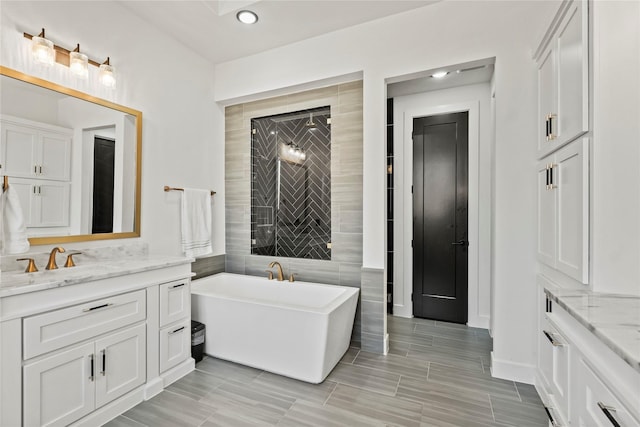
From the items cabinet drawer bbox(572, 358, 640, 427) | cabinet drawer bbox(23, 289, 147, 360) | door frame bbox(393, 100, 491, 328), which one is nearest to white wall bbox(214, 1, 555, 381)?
door frame bbox(393, 100, 491, 328)

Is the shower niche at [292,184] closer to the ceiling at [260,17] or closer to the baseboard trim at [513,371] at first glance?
the ceiling at [260,17]

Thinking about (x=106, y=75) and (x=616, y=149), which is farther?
(x=106, y=75)

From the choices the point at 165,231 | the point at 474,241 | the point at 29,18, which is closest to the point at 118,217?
the point at 165,231

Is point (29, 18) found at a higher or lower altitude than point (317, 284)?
higher

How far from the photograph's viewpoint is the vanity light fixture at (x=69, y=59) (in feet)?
6.26

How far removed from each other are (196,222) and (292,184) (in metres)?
1.08

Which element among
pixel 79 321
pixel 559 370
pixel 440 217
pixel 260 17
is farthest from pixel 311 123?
pixel 559 370

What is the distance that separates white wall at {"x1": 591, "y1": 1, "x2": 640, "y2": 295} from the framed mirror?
3.04 m

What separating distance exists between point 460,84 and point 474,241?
1730 mm

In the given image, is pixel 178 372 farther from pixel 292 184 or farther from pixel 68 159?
pixel 292 184

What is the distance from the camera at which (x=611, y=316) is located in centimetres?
100

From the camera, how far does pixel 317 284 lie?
289cm

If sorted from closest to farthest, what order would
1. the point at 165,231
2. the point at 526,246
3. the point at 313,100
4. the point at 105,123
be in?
the point at 526,246
the point at 105,123
the point at 165,231
the point at 313,100

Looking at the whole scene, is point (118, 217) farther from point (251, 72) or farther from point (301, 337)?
point (251, 72)
